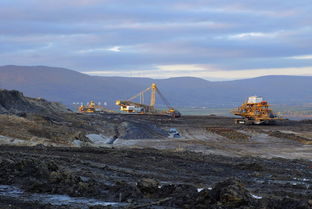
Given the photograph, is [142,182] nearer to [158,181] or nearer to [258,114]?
[158,181]

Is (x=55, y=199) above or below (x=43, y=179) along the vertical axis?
below

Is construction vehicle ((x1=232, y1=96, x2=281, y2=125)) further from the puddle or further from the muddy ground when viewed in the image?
the puddle

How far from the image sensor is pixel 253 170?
19.6 meters

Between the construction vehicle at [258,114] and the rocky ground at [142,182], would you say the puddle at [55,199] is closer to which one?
the rocky ground at [142,182]

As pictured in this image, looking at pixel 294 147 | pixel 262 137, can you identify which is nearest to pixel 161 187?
pixel 294 147

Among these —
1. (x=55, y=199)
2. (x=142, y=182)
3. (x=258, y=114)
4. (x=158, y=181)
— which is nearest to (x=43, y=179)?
(x=55, y=199)

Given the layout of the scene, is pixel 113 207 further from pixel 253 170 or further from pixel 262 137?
pixel 262 137

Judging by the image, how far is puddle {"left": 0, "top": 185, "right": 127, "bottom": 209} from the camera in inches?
464

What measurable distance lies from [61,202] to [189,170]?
7.62m

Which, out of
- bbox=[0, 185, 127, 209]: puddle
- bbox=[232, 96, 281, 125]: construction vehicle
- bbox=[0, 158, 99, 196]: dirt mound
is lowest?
bbox=[0, 185, 127, 209]: puddle

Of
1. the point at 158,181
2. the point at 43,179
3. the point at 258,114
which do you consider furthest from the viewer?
Result: the point at 258,114

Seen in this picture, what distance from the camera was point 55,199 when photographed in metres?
12.3

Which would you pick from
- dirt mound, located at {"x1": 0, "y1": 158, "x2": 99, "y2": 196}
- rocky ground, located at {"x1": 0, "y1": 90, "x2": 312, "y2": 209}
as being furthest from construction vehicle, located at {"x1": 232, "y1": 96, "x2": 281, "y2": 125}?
dirt mound, located at {"x1": 0, "y1": 158, "x2": 99, "y2": 196}

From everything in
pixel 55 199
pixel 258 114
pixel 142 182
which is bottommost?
pixel 55 199
